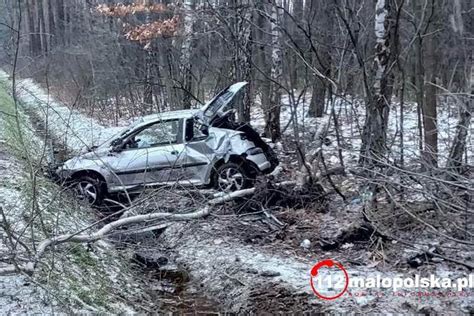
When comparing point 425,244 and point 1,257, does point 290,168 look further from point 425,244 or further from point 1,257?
point 1,257

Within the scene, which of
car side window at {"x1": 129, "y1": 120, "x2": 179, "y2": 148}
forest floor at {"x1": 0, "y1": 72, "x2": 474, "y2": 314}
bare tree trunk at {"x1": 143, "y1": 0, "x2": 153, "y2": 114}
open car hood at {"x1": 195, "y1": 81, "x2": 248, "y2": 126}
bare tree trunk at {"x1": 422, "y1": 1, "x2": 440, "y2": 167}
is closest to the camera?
forest floor at {"x1": 0, "y1": 72, "x2": 474, "y2": 314}

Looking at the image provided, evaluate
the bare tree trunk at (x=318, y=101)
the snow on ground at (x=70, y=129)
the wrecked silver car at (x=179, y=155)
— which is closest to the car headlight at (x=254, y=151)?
the wrecked silver car at (x=179, y=155)

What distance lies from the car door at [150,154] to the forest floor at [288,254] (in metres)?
0.97

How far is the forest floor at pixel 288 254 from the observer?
224 inches

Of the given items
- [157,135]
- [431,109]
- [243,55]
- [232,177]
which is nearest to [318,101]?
[243,55]

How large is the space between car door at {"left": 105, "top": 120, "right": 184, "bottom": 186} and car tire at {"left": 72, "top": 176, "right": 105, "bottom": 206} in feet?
1.37

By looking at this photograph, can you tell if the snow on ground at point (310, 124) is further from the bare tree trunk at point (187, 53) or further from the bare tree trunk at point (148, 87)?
the bare tree trunk at point (187, 53)

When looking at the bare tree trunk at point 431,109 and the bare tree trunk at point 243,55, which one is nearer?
the bare tree trunk at point 431,109

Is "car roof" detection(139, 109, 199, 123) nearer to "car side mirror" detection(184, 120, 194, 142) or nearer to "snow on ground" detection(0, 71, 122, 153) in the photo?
"car side mirror" detection(184, 120, 194, 142)

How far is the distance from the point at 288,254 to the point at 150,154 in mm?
3270

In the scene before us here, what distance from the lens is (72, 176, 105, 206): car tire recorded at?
9453 mm

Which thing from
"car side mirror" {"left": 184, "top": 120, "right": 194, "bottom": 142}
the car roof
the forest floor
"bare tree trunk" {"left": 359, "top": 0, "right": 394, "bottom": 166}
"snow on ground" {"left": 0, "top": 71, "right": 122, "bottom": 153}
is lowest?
the forest floor

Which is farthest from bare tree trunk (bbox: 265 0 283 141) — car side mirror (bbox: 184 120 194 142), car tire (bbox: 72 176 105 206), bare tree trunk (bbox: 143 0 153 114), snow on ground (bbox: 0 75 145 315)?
snow on ground (bbox: 0 75 145 315)

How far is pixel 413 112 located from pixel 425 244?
958 cm
